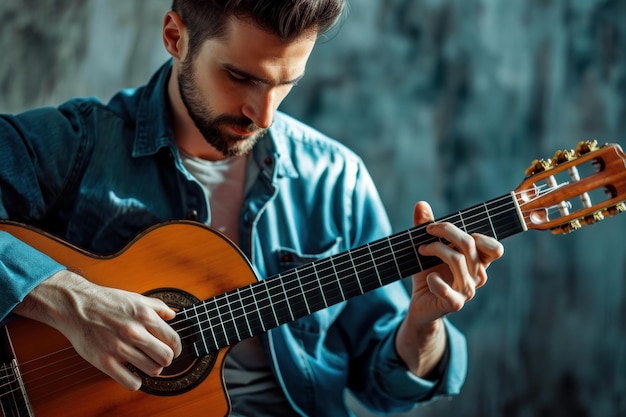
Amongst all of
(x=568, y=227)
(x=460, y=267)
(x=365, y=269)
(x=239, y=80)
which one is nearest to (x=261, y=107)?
(x=239, y=80)

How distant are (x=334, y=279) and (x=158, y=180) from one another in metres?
0.41

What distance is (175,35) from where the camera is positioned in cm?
129

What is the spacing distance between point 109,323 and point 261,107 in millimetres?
434

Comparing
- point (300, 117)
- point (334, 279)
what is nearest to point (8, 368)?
point (334, 279)

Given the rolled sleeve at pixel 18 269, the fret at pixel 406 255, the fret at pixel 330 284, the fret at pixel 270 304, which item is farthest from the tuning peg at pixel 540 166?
the rolled sleeve at pixel 18 269

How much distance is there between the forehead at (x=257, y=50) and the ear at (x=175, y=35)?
0.11 metres

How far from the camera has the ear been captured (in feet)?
4.16

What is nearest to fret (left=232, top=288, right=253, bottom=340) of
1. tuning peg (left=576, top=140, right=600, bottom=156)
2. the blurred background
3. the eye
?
the eye

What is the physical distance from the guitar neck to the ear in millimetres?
468

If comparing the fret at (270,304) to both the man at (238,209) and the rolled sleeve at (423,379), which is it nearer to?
the man at (238,209)

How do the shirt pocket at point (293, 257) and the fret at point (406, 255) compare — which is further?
the shirt pocket at point (293, 257)

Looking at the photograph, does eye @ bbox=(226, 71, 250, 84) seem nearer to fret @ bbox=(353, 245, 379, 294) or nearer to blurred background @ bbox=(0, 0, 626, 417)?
fret @ bbox=(353, 245, 379, 294)

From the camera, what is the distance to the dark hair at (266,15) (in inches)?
44.6

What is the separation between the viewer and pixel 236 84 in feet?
3.94
